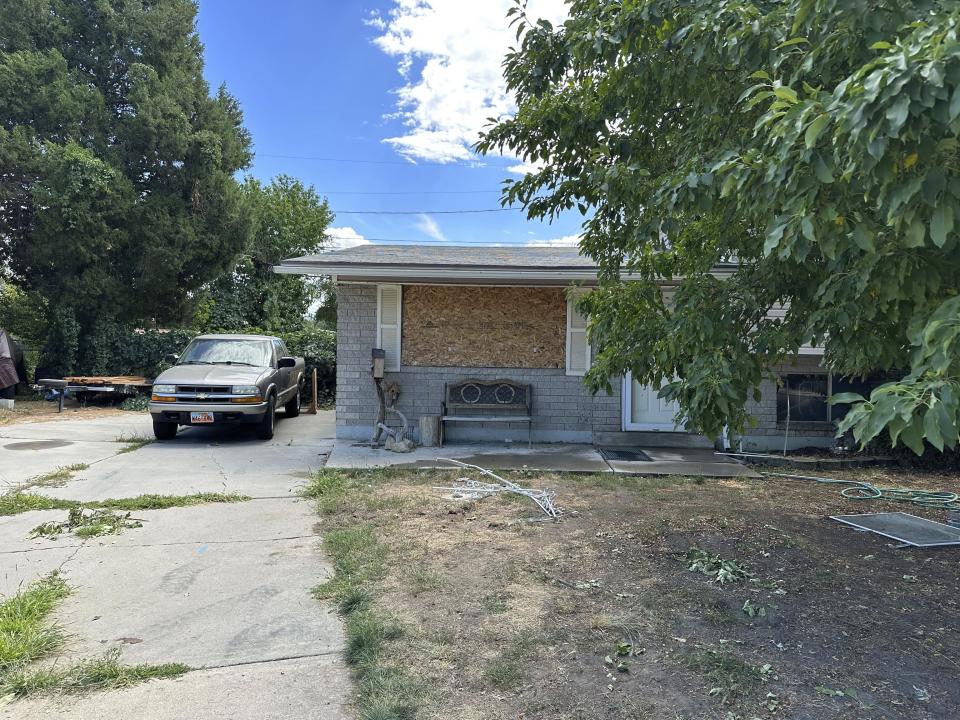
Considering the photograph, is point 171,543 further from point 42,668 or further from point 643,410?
point 643,410

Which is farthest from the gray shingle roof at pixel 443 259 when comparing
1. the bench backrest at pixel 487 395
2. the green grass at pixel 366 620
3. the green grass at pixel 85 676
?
the green grass at pixel 85 676

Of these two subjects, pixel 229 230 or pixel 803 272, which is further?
pixel 229 230

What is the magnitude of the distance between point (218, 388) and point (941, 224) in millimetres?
9297

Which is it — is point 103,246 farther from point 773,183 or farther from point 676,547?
point 773,183

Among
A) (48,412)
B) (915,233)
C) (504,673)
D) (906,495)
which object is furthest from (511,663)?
(48,412)

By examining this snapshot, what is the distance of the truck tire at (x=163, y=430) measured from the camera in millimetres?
9344

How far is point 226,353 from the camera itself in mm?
10445

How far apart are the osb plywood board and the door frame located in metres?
1.09

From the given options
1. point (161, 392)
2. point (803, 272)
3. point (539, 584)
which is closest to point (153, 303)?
point (161, 392)

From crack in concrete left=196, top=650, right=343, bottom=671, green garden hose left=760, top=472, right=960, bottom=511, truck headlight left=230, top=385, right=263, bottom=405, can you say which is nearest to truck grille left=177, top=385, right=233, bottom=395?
truck headlight left=230, top=385, right=263, bottom=405

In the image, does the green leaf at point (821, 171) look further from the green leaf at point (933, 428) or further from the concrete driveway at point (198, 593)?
the concrete driveway at point (198, 593)

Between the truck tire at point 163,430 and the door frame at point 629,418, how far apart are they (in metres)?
7.34

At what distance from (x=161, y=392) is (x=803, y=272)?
8.98 meters

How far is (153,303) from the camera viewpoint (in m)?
16.7
